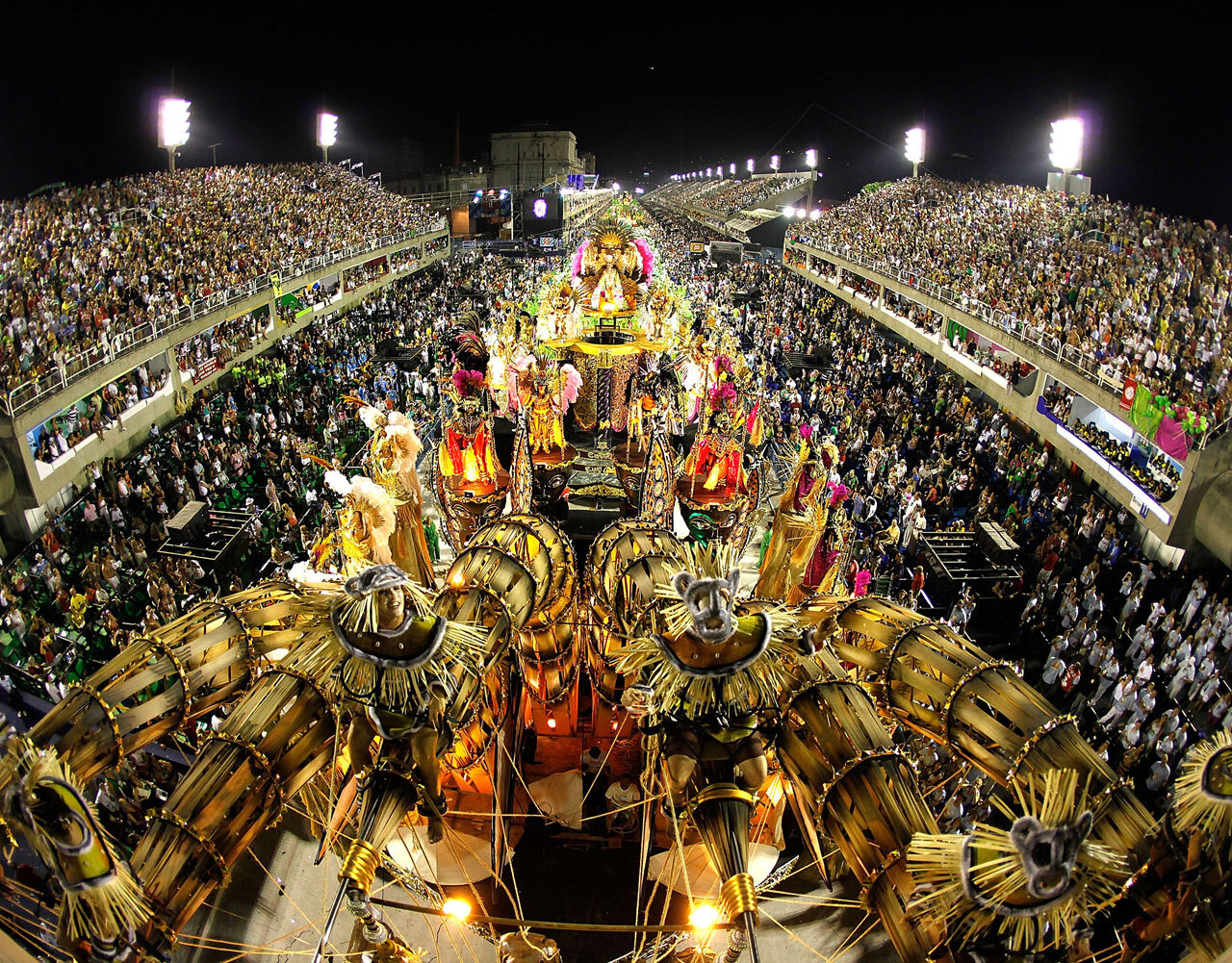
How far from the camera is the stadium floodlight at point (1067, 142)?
31714 mm

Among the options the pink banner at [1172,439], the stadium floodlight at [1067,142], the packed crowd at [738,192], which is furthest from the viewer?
the packed crowd at [738,192]

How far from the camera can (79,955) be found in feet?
10.4

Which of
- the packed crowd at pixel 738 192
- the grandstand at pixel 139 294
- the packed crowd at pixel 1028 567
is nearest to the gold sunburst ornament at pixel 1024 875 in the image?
the packed crowd at pixel 1028 567

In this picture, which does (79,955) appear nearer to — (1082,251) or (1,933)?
(1,933)

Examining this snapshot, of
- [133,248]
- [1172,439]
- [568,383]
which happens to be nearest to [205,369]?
[133,248]

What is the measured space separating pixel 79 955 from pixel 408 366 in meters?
23.3

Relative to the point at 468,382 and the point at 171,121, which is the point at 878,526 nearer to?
the point at 468,382

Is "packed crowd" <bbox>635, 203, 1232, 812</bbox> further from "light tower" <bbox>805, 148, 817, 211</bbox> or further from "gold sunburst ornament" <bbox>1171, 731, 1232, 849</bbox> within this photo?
"light tower" <bbox>805, 148, 817, 211</bbox>

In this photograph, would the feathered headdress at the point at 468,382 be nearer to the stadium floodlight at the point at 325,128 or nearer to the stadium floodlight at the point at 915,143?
the stadium floodlight at the point at 325,128

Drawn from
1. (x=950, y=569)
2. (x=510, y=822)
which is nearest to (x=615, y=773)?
(x=510, y=822)

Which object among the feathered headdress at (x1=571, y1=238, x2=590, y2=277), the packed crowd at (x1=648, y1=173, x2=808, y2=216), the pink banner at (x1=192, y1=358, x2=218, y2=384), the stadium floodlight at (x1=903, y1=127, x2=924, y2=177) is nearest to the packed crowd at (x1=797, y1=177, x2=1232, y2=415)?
the feathered headdress at (x1=571, y1=238, x2=590, y2=277)

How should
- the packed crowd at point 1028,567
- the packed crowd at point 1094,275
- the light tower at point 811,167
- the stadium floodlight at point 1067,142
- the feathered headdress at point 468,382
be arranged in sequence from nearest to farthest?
1. the packed crowd at point 1028,567
2. the feathered headdress at point 468,382
3. the packed crowd at point 1094,275
4. the stadium floodlight at point 1067,142
5. the light tower at point 811,167

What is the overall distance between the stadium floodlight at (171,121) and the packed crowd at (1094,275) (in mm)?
33032

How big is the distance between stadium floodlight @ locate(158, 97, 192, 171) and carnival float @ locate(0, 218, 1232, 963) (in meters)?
35.1
